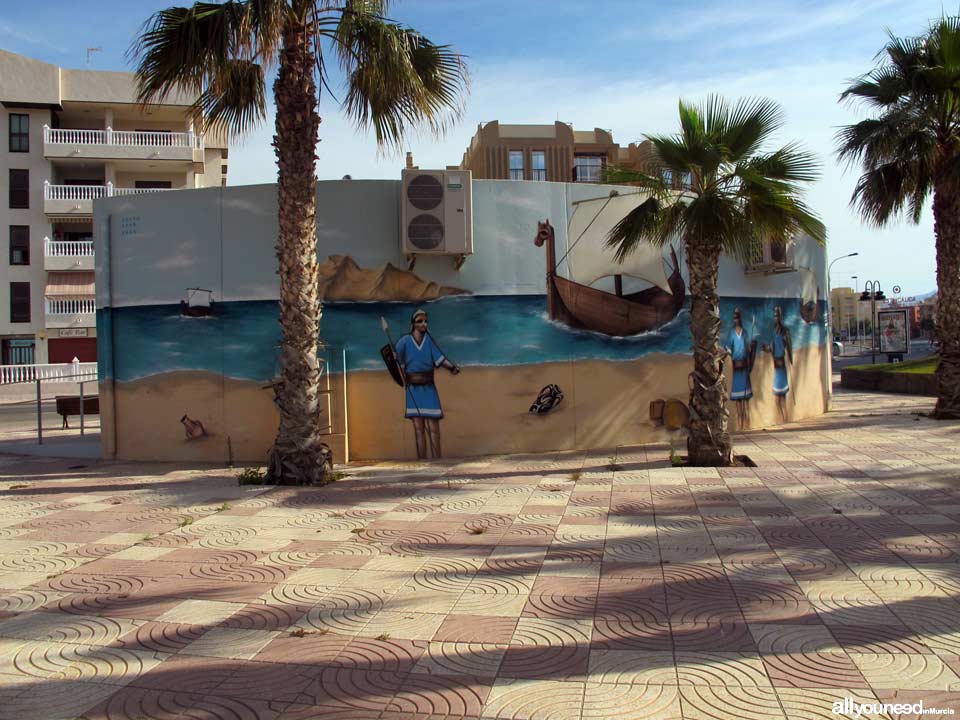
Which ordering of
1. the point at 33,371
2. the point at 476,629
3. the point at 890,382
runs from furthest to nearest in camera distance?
the point at 33,371
the point at 890,382
the point at 476,629

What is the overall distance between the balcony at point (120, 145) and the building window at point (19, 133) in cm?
157

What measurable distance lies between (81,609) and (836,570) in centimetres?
533

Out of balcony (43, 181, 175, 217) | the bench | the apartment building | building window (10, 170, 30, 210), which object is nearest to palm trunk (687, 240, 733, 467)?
the bench

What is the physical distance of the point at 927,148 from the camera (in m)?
14.6

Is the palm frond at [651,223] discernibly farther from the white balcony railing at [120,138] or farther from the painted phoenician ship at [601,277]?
the white balcony railing at [120,138]

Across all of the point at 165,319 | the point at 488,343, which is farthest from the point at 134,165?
the point at 488,343

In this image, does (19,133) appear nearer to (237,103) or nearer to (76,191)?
(76,191)

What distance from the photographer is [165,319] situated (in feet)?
38.6

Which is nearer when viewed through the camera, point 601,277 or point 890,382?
point 601,277

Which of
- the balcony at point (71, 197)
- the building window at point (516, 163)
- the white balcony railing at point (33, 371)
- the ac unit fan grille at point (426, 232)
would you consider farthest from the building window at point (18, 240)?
the ac unit fan grille at point (426, 232)

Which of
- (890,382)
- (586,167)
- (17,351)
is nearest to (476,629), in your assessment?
(890,382)

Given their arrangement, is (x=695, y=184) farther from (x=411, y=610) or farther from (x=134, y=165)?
(x=134, y=165)

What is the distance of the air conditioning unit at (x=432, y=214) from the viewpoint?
1114 cm

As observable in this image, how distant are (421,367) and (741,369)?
6247 millimetres
